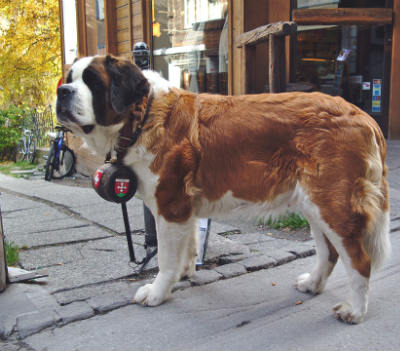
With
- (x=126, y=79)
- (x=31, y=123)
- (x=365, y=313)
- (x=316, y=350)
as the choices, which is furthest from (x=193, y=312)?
(x=31, y=123)

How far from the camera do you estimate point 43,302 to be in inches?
124

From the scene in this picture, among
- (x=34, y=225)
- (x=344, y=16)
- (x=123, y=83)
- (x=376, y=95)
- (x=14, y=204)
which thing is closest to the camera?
(x=123, y=83)

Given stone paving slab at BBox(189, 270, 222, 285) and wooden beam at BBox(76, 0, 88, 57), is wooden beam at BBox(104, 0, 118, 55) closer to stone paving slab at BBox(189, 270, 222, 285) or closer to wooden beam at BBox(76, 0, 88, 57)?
wooden beam at BBox(76, 0, 88, 57)

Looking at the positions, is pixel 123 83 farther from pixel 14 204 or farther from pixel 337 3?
pixel 337 3

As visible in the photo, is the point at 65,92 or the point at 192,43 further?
the point at 192,43

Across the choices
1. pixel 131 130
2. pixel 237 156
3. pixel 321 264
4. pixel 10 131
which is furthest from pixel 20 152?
pixel 321 264

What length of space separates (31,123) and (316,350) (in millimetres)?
13479

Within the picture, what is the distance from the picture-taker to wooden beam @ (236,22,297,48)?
4.22 metres

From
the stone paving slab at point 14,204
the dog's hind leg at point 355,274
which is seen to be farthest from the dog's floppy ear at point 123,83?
the stone paving slab at point 14,204

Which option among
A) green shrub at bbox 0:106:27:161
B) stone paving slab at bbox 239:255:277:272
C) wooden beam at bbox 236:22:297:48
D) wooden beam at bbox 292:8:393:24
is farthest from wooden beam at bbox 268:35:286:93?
green shrub at bbox 0:106:27:161

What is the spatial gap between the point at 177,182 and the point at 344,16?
22.1 ft

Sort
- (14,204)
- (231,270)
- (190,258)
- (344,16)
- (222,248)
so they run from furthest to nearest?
1. (344,16)
2. (14,204)
3. (222,248)
4. (231,270)
5. (190,258)

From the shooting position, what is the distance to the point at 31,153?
12789 mm

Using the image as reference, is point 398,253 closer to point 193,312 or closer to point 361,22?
point 193,312
